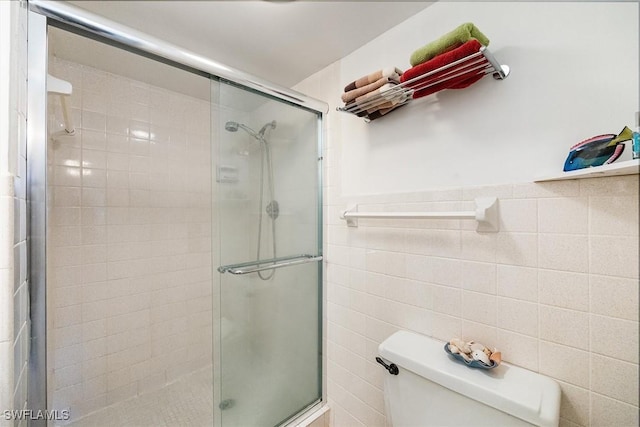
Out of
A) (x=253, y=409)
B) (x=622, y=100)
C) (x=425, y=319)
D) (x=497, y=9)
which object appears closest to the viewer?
(x=622, y=100)

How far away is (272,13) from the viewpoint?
0.30 m

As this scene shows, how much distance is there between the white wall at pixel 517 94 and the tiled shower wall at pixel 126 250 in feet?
2.97

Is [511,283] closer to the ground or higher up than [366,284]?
higher up

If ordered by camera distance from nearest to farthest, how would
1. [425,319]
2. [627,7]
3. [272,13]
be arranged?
[272,13] < [627,7] < [425,319]

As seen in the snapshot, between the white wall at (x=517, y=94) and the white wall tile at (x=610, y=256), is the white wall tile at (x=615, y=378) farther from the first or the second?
the white wall at (x=517, y=94)

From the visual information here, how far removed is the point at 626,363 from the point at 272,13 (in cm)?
97

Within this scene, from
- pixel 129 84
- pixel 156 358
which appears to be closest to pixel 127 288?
pixel 156 358

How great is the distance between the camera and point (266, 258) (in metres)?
1.10

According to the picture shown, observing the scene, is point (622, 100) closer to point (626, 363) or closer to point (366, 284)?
point (626, 363)

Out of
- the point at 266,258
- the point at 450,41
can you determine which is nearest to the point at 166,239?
the point at 266,258

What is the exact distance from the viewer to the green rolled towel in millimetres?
674

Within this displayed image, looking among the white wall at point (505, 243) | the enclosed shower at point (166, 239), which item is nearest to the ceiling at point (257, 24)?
the enclosed shower at point (166, 239)

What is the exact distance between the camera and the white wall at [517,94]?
1.80ft

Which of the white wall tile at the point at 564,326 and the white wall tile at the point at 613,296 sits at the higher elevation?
the white wall tile at the point at 613,296
